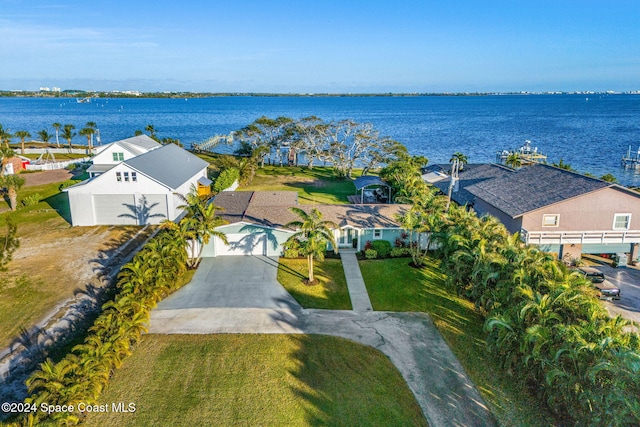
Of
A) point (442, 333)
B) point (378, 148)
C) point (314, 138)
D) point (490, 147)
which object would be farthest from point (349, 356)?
point (490, 147)

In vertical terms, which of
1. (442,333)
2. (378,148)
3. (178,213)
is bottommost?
(442,333)

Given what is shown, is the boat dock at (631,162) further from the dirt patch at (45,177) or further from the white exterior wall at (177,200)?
the dirt patch at (45,177)

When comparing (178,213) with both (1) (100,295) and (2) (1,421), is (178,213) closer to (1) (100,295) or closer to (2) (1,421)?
(1) (100,295)

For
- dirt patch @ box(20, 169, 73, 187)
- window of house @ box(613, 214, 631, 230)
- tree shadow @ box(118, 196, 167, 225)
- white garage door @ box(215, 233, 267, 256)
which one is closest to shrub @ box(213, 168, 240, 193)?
tree shadow @ box(118, 196, 167, 225)

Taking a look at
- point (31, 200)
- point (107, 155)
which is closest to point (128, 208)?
point (107, 155)

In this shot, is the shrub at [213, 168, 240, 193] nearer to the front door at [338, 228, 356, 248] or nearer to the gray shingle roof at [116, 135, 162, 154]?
the gray shingle roof at [116, 135, 162, 154]
